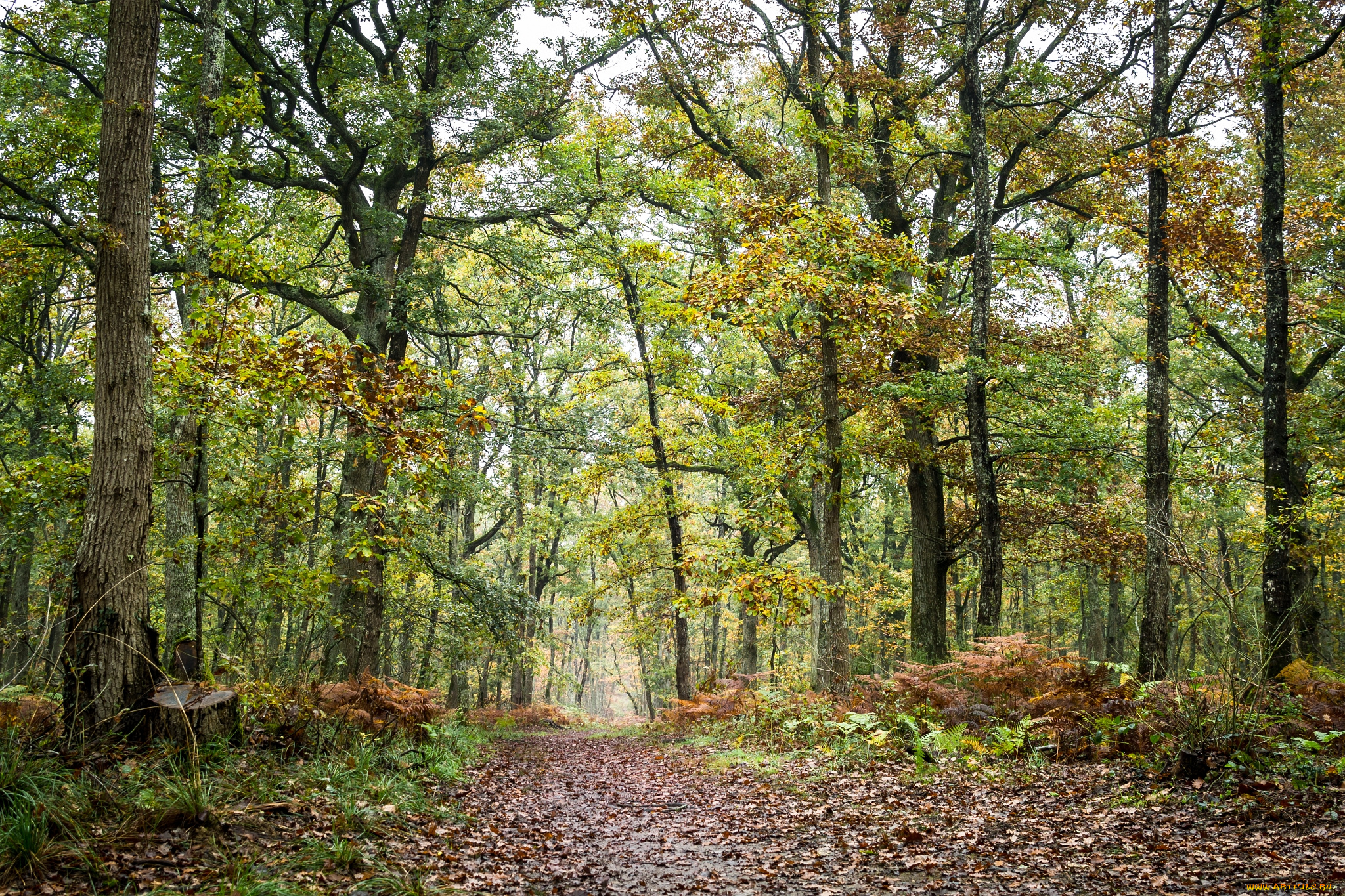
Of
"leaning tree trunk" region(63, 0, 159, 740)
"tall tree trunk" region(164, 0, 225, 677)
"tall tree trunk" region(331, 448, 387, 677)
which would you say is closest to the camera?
"leaning tree trunk" region(63, 0, 159, 740)

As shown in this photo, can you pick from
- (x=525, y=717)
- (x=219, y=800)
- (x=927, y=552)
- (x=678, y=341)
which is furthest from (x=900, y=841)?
(x=525, y=717)

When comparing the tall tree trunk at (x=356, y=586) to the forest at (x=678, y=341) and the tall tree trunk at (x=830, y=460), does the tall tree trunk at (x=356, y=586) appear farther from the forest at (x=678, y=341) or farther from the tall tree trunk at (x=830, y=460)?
the tall tree trunk at (x=830, y=460)

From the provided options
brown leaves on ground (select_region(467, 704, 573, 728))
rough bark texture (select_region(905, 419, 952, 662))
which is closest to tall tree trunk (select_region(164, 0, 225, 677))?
brown leaves on ground (select_region(467, 704, 573, 728))

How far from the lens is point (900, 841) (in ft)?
16.7

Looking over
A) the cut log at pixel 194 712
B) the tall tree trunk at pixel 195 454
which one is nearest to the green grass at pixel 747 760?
the cut log at pixel 194 712

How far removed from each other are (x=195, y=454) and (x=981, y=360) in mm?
11063

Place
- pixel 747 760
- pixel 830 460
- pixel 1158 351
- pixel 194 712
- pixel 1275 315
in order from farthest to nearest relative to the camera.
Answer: pixel 830 460
pixel 1158 351
pixel 1275 315
pixel 747 760
pixel 194 712

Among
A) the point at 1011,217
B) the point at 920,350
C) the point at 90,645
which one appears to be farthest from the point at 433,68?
the point at 1011,217

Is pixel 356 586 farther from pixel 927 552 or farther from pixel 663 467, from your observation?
pixel 927 552

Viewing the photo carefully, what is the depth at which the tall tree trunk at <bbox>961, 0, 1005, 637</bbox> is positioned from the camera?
11.7 m

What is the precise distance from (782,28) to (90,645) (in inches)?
556

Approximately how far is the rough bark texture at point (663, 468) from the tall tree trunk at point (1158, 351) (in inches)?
385

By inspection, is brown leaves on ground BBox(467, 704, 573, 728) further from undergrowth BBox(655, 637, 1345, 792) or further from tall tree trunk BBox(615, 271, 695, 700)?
undergrowth BBox(655, 637, 1345, 792)

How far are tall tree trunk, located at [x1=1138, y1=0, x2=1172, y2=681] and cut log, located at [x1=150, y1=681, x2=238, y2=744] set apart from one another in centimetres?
1151
